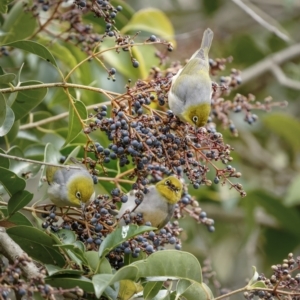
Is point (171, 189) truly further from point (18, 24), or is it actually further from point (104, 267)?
point (18, 24)

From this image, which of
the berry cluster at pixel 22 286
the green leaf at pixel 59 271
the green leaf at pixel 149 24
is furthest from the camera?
the green leaf at pixel 149 24

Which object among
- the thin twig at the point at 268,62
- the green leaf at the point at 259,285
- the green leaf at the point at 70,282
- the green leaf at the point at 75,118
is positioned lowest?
the green leaf at the point at 70,282

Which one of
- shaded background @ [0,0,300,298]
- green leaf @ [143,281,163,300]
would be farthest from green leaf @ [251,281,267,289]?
shaded background @ [0,0,300,298]

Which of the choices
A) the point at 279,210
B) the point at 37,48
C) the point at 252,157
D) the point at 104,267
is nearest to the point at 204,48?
the point at 37,48

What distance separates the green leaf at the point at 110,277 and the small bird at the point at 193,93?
55cm

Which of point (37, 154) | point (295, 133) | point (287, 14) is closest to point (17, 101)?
point (37, 154)

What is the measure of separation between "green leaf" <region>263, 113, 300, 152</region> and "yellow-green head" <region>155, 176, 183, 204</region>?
2513mm

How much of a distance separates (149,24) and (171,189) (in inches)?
58.2

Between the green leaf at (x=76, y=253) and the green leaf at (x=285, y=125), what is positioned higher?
the green leaf at (x=285, y=125)

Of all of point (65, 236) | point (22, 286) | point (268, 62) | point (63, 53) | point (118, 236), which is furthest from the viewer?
point (268, 62)

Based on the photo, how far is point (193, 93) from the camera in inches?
89.6

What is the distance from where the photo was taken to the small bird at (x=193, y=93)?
205cm

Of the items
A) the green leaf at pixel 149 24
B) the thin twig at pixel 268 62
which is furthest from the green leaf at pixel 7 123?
the thin twig at pixel 268 62

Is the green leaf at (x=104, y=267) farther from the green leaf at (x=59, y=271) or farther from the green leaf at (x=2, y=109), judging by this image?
the green leaf at (x=2, y=109)
